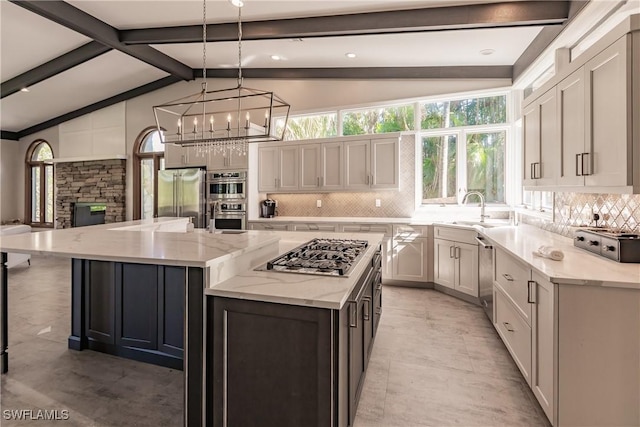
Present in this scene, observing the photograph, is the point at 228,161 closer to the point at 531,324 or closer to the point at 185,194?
the point at 185,194

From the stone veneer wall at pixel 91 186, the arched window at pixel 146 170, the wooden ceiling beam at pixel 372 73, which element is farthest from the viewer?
the stone veneer wall at pixel 91 186

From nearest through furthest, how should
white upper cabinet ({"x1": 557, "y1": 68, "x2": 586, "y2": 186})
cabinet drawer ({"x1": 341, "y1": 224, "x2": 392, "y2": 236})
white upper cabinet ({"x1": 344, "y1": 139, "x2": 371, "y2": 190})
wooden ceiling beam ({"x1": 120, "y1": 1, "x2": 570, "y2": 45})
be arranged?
white upper cabinet ({"x1": 557, "y1": 68, "x2": 586, "y2": 186})
wooden ceiling beam ({"x1": 120, "y1": 1, "x2": 570, "y2": 45})
cabinet drawer ({"x1": 341, "y1": 224, "x2": 392, "y2": 236})
white upper cabinet ({"x1": 344, "y1": 139, "x2": 371, "y2": 190})

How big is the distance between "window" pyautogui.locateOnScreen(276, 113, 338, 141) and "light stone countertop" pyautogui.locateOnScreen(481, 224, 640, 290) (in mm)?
3500

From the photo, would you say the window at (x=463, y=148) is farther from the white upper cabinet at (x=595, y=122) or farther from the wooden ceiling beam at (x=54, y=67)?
the wooden ceiling beam at (x=54, y=67)

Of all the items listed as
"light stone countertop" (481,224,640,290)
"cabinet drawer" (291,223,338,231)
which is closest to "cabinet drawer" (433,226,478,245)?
"light stone countertop" (481,224,640,290)

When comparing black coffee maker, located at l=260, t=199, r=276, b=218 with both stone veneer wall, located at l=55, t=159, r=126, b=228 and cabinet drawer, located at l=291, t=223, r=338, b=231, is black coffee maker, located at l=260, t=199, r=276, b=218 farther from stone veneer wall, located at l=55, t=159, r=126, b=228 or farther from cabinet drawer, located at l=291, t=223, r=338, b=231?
stone veneer wall, located at l=55, t=159, r=126, b=228

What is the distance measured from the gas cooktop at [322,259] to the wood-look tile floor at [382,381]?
93 centimetres

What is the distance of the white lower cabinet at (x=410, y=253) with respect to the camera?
455 cm

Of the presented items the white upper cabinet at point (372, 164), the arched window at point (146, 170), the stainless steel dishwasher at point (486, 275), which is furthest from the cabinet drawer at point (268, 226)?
the arched window at point (146, 170)

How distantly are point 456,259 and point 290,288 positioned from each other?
124 inches

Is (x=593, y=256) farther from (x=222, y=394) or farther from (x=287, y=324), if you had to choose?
(x=222, y=394)

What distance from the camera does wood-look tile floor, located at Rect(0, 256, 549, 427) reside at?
2010 mm

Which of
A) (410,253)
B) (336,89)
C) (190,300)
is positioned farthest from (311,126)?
(190,300)

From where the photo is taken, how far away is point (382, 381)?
238cm
